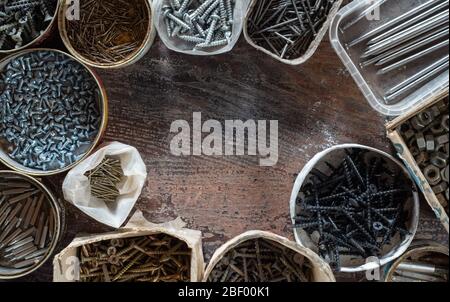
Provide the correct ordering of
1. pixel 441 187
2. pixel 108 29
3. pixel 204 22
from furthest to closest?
1. pixel 108 29
2. pixel 204 22
3. pixel 441 187

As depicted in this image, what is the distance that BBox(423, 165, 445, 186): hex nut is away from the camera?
2449 millimetres

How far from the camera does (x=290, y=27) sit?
2.62 metres

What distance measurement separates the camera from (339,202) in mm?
2566

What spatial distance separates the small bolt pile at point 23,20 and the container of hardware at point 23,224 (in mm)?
642

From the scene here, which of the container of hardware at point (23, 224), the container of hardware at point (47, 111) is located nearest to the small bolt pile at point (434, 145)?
the container of hardware at point (47, 111)

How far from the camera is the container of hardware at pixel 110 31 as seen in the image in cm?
262

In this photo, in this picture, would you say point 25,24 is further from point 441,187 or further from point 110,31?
point 441,187

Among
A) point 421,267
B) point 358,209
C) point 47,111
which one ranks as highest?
point 47,111

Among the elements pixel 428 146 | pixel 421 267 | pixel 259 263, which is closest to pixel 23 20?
pixel 259 263

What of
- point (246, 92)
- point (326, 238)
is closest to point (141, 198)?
point (246, 92)

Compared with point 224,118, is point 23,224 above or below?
below

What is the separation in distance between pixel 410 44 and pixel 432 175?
589 millimetres

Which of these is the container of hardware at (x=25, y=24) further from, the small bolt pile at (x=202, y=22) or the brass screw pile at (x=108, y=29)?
the small bolt pile at (x=202, y=22)

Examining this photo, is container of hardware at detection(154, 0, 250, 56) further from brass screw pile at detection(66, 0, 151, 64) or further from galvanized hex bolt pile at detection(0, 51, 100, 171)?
galvanized hex bolt pile at detection(0, 51, 100, 171)
